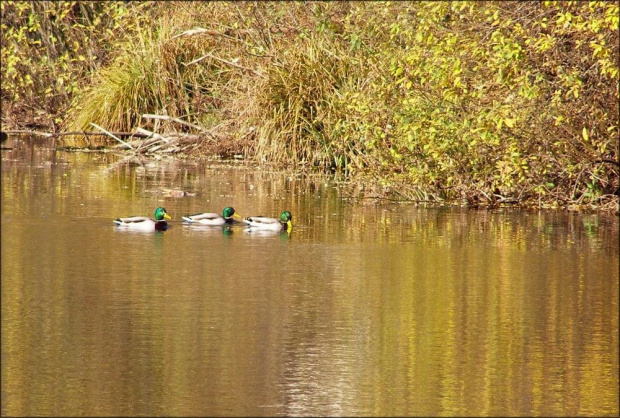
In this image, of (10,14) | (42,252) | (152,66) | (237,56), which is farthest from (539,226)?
(10,14)

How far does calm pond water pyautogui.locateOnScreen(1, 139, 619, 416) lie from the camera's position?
24.3 ft

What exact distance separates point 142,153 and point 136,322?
13.4 meters

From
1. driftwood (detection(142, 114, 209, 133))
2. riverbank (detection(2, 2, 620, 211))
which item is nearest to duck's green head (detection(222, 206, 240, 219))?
riverbank (detection(2, 2, 620, 211))

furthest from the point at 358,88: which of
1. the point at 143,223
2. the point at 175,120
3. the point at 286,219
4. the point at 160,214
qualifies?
the point at 143,223

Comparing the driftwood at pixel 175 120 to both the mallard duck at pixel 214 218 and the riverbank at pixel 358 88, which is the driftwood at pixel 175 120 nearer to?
the riverbank at pixel 358 88

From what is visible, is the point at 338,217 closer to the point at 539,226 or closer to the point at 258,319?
the point at 539,226

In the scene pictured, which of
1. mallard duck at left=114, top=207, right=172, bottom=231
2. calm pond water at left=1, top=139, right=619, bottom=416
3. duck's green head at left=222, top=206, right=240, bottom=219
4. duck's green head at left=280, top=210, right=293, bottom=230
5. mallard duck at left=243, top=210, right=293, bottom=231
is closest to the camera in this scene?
calm pond water at left=1, top=139, right=619, bottom=416

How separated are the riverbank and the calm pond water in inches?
26.6

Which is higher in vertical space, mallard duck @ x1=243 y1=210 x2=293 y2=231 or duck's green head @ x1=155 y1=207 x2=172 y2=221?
duck's green head @ x1=155 y1=207 x2=172 y2=221

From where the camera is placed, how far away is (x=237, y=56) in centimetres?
2225

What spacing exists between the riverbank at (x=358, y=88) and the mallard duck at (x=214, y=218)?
2.37 m

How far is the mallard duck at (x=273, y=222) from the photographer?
1370 cm

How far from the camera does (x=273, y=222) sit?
13758mm

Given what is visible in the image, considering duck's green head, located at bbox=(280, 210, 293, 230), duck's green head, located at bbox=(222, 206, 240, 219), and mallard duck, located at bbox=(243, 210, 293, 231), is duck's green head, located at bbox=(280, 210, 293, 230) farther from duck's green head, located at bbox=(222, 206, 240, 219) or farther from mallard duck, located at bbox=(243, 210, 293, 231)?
duck's green head, located at bbox=(222, 206, 240, 219)
